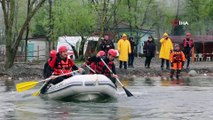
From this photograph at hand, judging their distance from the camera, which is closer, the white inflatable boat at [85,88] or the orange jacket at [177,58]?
Result: the white inflatable boat at [85,88]

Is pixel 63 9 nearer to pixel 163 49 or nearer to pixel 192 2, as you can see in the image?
pixel 163 49

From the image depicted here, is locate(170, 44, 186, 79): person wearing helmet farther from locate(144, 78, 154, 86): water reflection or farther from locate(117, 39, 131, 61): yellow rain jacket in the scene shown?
locate(117, 39, 131, 61): yellow rain jacket

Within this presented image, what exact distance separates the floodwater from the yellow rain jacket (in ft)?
24.8

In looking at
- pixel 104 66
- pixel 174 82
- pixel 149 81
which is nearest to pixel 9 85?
pixel 149 81

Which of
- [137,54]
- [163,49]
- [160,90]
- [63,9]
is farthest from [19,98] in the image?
[137,54]

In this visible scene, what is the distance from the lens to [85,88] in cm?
1587

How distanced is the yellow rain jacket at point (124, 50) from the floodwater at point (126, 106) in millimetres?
7558

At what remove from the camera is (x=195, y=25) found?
6462 cm

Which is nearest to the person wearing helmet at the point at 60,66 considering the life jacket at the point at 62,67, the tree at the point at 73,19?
the life jacket at the point at 62,67

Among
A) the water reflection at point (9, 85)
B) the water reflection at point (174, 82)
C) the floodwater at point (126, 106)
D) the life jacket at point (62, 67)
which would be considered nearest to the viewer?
the floodwater at point (126, 106)

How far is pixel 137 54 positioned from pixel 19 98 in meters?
37.7

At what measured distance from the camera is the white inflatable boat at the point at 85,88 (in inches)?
625

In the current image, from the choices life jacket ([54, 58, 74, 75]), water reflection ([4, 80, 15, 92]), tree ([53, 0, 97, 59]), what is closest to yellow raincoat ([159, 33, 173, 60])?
water reflection ([4, 80, 15, 92])

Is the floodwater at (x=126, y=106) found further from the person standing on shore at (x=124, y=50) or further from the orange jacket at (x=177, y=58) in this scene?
the person standing on shore at (x=124, y=50)
